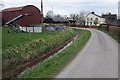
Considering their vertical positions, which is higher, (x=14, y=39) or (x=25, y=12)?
(x=25, y=12)

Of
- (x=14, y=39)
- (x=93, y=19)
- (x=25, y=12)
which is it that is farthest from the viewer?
(x=93, y=19)

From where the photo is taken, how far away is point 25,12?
37.8m

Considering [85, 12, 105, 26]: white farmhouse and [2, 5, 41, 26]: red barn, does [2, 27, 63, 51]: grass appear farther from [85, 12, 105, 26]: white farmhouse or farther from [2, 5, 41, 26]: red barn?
[85, 12, 105, 26]: white farmhouse

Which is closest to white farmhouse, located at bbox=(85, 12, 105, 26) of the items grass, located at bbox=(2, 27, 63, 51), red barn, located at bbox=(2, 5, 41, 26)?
red barn, located at bbox=(2, 5, 41, 26)

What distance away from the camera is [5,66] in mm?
9547

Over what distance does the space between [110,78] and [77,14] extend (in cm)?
9975

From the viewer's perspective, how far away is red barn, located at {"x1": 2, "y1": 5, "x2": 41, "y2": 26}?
37188 millimetres

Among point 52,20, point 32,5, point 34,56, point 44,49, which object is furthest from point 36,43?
point 52,20

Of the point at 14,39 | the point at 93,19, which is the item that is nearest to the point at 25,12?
the point at 14,39

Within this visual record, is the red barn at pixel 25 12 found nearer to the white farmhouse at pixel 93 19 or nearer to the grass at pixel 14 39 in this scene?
the grass at pixel 14 39

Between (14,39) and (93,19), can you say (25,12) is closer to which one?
(14,39)

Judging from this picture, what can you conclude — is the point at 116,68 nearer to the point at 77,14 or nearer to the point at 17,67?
the point at 17,67

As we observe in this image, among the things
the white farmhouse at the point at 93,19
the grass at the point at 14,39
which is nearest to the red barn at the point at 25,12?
the grass at the point at 14,39

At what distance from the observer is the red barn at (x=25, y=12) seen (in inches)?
1464
